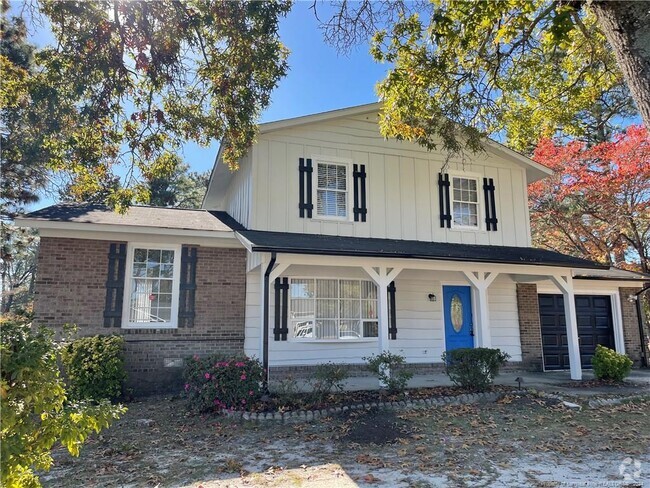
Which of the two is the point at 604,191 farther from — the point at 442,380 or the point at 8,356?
the point at 8,356

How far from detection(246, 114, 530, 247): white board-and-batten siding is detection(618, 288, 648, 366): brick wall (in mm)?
3777

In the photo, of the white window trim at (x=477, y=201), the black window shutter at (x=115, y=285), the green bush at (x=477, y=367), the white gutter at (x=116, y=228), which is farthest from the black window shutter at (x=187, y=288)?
the white window trim at (x=477, y=201)

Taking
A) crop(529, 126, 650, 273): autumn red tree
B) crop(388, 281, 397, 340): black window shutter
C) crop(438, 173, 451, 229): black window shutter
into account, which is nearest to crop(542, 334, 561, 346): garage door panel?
crop(438, 173, 451, 229): black window shutter

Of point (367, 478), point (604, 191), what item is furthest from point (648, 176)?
point (367, 478)

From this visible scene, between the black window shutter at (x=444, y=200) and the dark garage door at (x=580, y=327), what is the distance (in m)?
3.59

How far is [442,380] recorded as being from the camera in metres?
9.87

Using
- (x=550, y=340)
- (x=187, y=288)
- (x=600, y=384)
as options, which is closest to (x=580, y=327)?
(x=550, y=340)

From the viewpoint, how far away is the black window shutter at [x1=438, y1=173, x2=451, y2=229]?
1155 centimetres

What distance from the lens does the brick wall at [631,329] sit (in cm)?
1295

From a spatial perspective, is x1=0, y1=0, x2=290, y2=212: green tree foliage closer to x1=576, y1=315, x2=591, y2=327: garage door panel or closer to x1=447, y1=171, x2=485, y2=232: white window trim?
x1=447, y1=171, x2=485, y2=232: white window trim

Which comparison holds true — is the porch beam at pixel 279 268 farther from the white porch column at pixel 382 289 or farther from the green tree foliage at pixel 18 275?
the green tree foliage at pixel 18 275

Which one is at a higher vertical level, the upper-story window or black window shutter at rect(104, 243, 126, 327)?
the upper-story window

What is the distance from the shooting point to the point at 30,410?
2875 mm

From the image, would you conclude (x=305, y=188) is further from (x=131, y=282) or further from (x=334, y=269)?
(x=131, y=282)
